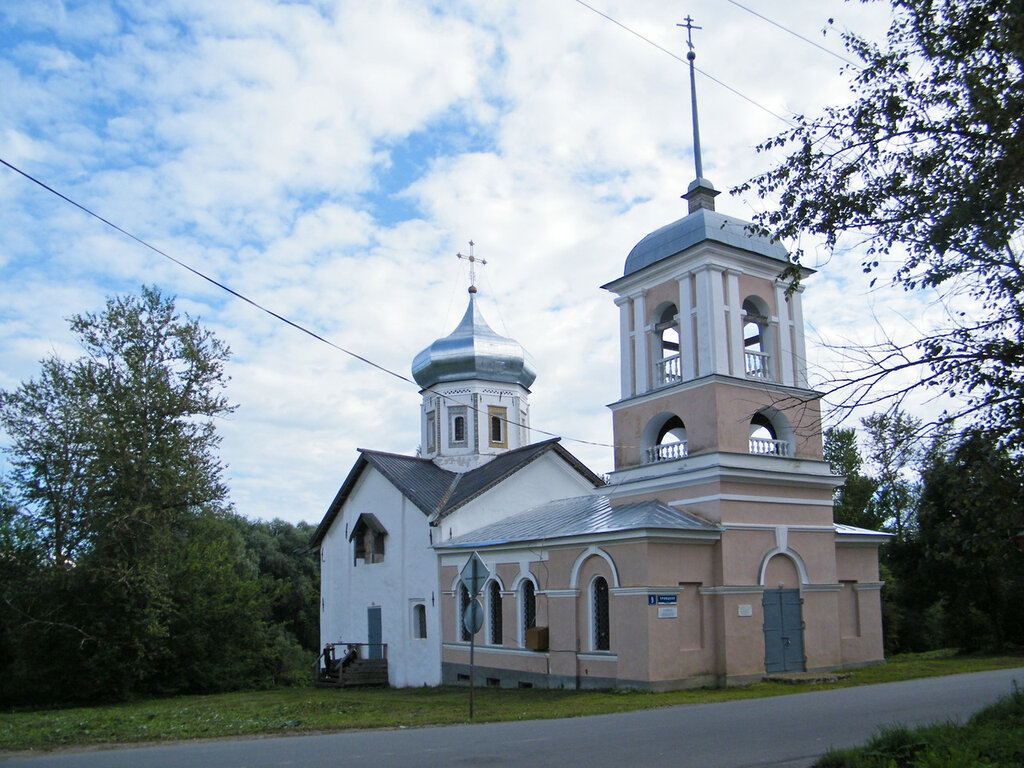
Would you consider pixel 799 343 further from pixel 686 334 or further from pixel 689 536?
pixel 689 536

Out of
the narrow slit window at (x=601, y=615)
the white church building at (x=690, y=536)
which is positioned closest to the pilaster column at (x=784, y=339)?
the white church building at (x=690, y=536)

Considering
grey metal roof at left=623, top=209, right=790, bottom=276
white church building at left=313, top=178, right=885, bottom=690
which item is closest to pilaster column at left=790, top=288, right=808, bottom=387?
white church building at left=313, top=178, right=885, bottom=690

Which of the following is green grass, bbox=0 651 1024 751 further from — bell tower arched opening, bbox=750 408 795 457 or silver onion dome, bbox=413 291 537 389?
silver onion dome, bbox=413 291 537 389

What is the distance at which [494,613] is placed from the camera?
2334cm

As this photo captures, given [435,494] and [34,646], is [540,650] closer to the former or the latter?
[435,494]

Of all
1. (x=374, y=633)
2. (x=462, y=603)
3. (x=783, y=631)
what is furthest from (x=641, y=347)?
(x=374, y=633)

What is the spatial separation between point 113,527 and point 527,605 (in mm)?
11688

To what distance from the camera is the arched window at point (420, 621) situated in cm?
2659

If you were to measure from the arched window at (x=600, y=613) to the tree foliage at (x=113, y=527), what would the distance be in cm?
1261

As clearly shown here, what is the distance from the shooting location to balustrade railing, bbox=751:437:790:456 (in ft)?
66.2

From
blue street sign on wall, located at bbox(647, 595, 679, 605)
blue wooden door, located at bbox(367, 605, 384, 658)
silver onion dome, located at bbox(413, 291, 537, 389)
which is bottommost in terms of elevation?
blue wooden door, located at bbox(367, 605, 384, 658)

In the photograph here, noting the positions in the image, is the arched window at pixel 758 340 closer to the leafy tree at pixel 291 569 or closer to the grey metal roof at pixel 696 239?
the grey metal roof at pixel 696 239

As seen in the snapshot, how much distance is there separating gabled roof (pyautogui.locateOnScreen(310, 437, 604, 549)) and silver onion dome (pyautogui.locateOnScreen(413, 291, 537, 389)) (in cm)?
349

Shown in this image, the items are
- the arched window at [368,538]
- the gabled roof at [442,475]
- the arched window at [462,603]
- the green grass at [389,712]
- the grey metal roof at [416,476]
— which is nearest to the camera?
the green grass at [389,712]
